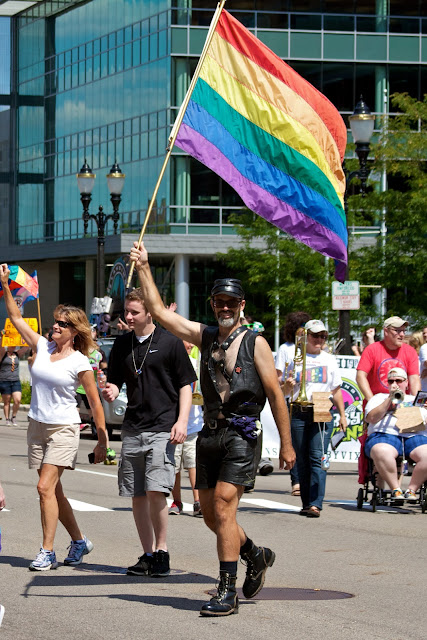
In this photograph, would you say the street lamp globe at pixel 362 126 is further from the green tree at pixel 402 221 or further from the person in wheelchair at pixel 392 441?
the person in wheelchair at pixel 392 441

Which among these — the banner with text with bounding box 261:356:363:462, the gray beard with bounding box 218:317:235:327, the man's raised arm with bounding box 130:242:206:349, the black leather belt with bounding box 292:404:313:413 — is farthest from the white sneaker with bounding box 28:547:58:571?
the banner with text with bounding box 261:356:363:462

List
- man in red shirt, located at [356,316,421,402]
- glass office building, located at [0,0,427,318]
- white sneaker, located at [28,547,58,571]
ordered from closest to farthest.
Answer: white sneaker, located at [28,547,58,571], man in red shirt, located at [356,316,421,402], glass office building, located at [0,0,427,318]

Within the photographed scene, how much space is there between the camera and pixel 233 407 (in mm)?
7902

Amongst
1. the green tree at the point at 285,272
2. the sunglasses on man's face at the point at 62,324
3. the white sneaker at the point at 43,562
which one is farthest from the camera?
the green tree at the point at 285,272

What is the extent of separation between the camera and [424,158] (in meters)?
28.0

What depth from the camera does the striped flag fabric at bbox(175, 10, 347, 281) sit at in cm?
1020

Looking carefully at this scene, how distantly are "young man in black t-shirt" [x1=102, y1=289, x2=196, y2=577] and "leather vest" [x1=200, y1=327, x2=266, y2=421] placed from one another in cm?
92

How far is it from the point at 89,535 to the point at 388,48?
41045mm

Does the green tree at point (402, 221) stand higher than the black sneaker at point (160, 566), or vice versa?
the green tree at point (402, 221)

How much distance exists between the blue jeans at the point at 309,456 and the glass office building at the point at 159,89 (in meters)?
35.3

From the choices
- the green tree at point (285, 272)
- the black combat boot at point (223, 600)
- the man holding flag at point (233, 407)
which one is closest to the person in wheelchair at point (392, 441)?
the man holding flag at point (233, 407)

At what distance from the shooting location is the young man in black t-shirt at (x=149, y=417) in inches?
352

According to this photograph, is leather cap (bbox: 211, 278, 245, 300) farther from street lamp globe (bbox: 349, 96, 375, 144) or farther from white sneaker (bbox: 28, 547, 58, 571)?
street lamp globe (bbox: 349, 96, 375, 144)

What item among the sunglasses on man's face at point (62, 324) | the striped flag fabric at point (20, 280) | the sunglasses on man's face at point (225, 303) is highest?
the striped flag fabric at point (20, 280)
